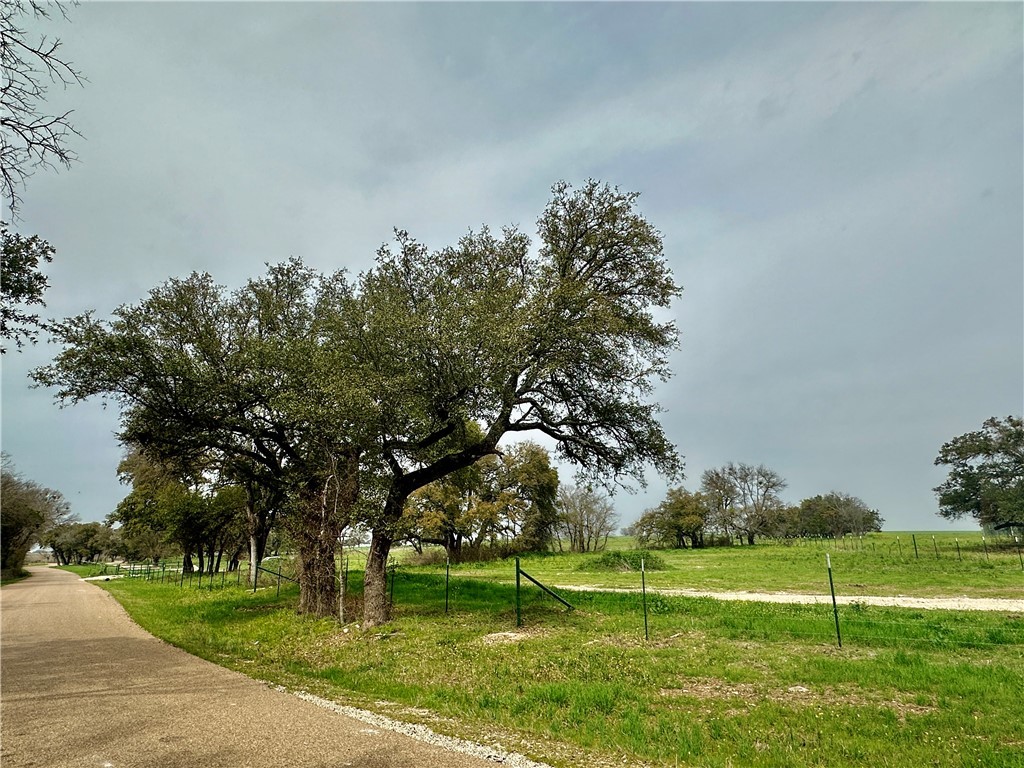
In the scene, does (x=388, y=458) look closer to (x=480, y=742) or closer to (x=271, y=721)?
(x=271, y=721)

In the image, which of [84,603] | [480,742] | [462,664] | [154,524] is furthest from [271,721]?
[154,524]

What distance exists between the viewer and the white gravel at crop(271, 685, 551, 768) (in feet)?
21.0

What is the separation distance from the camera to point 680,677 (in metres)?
9.96

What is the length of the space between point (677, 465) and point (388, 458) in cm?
880

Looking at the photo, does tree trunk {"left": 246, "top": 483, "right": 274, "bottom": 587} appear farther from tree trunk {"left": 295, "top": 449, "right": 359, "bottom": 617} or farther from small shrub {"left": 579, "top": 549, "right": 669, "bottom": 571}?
small shrub {"left": 579, "top": 549, "right": 669, "bottom": 571}

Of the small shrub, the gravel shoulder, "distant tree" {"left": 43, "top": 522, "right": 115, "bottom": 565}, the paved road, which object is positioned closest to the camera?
the paved road

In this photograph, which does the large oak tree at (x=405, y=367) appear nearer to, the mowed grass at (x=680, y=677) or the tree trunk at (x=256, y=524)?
the mowed grass at (x=680, y=677)

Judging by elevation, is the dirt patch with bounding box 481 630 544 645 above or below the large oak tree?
below

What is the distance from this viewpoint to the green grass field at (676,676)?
6895 millimetres

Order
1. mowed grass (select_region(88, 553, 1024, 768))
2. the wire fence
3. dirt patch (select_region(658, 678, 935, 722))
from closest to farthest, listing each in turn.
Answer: mowed grass (select_region(88, 553, 1024, 768)), dirt patch (select_region(658, 678, 935, 722)), the wire fence

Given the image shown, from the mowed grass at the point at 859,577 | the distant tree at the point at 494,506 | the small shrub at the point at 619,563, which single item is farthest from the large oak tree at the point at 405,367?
the distant tree at the point at 494,506

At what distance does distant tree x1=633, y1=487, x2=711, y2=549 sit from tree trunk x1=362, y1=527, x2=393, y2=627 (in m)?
61.5

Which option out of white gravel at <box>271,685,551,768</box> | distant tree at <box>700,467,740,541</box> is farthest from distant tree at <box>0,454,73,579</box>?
distant tree at <box>700,467,740,541</box>

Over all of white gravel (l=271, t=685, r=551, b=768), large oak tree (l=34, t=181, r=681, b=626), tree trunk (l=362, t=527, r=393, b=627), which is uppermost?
large oak tree (l=34, t=181, r=681, b=626)
